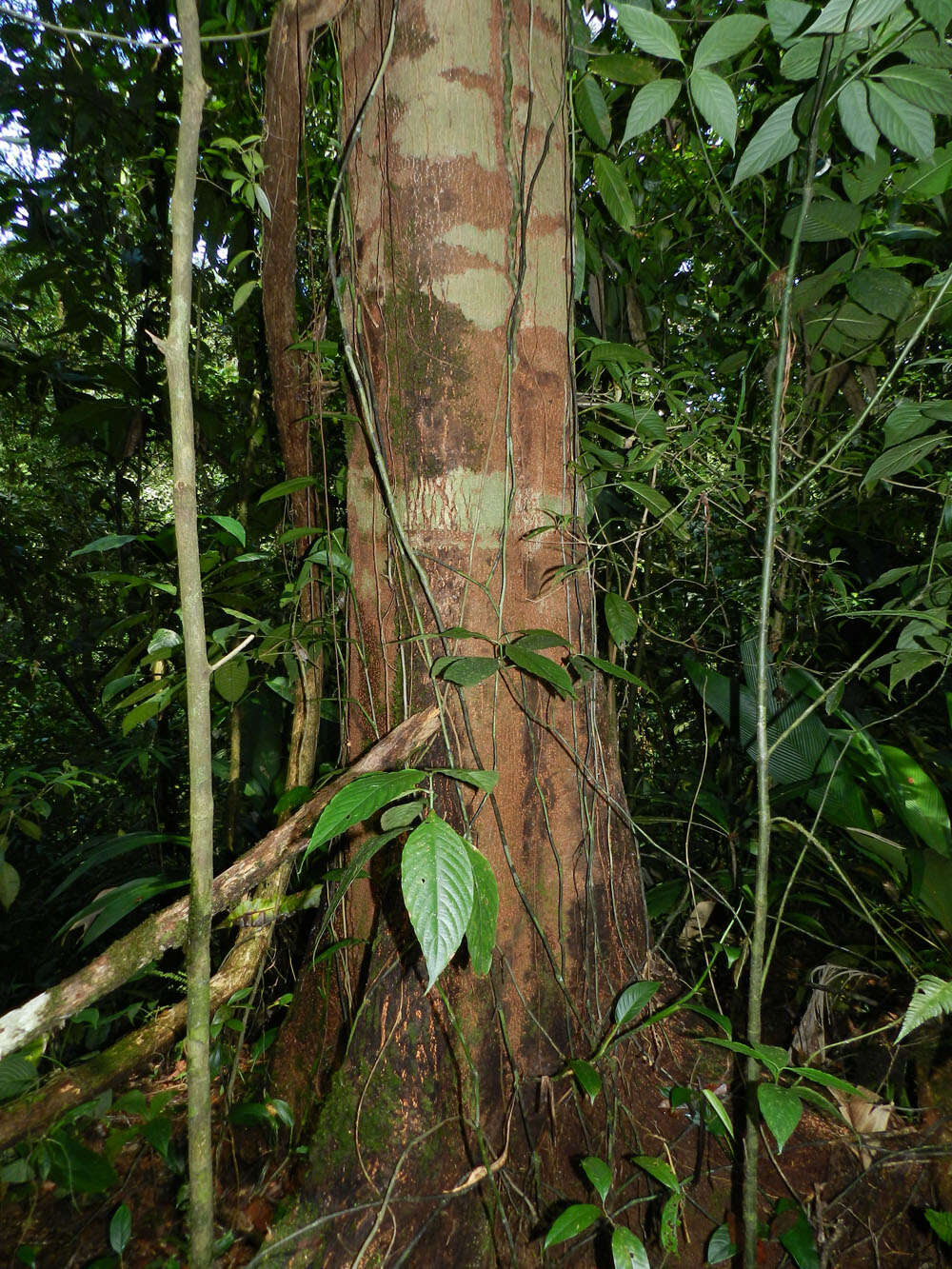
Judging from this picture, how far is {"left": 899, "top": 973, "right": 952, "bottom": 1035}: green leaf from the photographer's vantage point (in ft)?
2.56

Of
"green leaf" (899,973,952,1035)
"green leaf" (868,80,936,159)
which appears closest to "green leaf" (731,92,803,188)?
"green leaf" (868,80,936,159)

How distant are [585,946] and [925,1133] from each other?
2.35ft

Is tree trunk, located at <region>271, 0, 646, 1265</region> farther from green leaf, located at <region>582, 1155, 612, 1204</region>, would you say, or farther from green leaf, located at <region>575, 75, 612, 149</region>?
green leaf, located at <region>575, 75, 612, 149</region>

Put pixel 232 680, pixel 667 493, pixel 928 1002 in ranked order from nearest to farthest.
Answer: pixel 928 1002 → pixel 232 680 → pixel 667 493

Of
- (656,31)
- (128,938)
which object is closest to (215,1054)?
(128,938)

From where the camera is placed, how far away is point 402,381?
3.68 feet

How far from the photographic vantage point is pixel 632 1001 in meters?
1.20

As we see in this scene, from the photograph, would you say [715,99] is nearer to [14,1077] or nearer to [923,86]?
[923,86]

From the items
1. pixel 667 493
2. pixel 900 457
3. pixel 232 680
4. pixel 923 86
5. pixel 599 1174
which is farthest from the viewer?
pixel 667 493

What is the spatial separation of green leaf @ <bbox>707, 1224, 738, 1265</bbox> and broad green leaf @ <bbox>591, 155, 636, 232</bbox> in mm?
1668

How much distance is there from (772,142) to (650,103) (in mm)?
185

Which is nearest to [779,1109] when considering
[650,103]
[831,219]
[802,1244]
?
[802,1244]

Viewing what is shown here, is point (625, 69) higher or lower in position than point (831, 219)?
higher

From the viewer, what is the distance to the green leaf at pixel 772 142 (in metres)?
1.05
